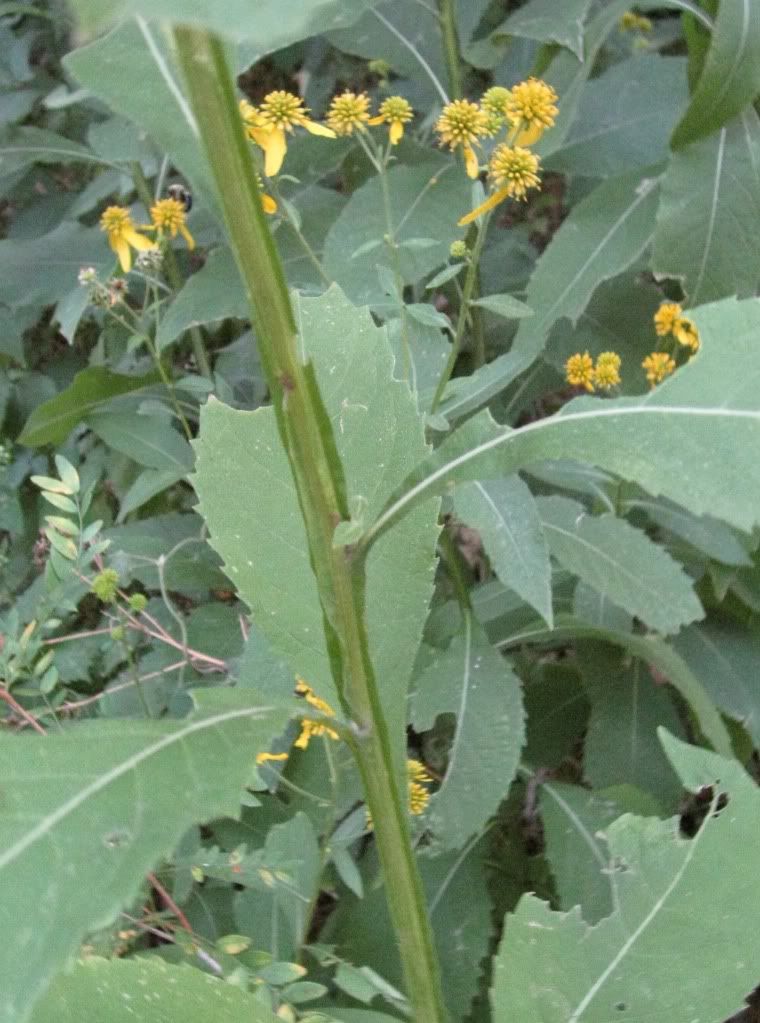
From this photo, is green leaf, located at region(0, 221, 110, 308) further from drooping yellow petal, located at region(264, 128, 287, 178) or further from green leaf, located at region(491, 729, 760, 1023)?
green leaf, located at region(491, 729, 760, 1023)

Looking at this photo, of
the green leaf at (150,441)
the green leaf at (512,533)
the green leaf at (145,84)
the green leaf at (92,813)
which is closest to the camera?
the green leaf at (92,813)

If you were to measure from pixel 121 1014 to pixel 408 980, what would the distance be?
0.15 meters

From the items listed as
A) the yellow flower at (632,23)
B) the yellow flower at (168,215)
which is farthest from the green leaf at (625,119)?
the yellow flower at (168,215)

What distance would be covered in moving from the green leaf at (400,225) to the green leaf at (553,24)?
0.52 ft

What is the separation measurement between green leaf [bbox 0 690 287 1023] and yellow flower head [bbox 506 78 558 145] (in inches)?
28.2

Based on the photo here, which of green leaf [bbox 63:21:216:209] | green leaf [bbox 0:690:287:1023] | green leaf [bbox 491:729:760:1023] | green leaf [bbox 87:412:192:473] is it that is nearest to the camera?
green leaf [bbox 0:690:287:1023]

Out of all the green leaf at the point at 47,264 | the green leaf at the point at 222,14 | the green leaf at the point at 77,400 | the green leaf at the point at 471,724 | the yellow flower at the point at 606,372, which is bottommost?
the green leaf at the point at 471,724

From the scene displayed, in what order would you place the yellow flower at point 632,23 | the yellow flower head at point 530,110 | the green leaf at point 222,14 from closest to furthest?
the green leaf at point 222,14 < the yellow flower head at point 530,110 < the yellow flower at point 632,23

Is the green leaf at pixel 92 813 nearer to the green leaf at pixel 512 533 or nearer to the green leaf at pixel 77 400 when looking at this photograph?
the green leaf at pixel 512 533

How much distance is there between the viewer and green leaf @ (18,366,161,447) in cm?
126

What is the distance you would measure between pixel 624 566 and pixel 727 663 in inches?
10.3

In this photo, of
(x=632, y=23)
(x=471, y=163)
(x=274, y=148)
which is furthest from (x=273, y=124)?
(x=632, y=23)

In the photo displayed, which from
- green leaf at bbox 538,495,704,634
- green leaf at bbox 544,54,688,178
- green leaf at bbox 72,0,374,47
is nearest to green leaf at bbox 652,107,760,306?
green leaf at bbox 544,54,688,178

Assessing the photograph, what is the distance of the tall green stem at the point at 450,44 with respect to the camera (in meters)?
1.26
